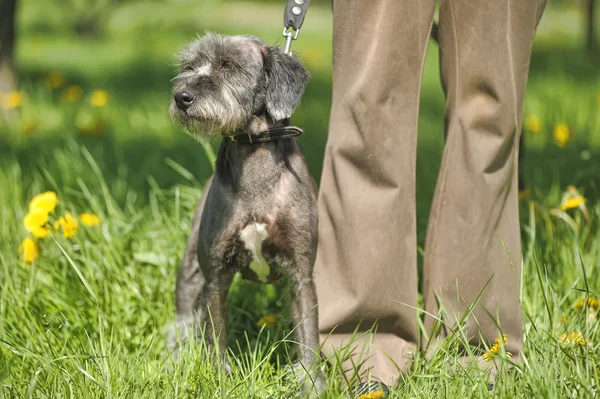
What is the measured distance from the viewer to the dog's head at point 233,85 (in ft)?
9.87

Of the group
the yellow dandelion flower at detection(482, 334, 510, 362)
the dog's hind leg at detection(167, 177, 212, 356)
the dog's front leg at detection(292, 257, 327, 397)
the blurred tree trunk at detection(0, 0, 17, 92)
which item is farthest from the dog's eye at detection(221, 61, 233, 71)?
the blurred tree trunk at detection(0, 0, 17, 92)

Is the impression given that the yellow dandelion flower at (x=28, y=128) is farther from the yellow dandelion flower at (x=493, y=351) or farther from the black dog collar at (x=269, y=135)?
the yellow dandelion flower at (x=493, y=351)

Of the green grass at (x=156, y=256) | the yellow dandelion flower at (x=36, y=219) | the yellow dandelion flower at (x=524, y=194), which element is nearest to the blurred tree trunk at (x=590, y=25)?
the green grass at (x=156, y=256)

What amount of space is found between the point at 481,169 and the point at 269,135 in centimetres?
85

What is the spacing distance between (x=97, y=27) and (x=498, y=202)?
33.4 feet

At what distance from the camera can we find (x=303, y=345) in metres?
2.96

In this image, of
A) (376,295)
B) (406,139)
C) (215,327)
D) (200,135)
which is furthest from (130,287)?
(406,139)

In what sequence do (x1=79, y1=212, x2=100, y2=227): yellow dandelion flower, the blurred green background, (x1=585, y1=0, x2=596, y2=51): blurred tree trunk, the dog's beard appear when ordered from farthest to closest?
(x1=585, y1=0, x2=596, y2=51): blurred tree trunk, the blurred green background, (x1=79, y1=212, x2=100, y2=227): yellow dandelion flower, the dog's beard

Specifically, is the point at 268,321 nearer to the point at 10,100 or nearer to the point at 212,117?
the point at 212,117

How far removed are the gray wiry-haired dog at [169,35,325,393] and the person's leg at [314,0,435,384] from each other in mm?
104

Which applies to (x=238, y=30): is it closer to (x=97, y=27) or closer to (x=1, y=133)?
(x=97, y=27)

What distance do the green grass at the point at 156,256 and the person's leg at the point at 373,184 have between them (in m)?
0.22

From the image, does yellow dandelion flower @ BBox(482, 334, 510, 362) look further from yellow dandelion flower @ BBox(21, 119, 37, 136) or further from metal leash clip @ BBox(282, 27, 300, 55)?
yellow dandelion flower @ BBox(21, 119, 37, 136)

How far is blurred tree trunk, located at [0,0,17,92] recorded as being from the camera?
5969mm
